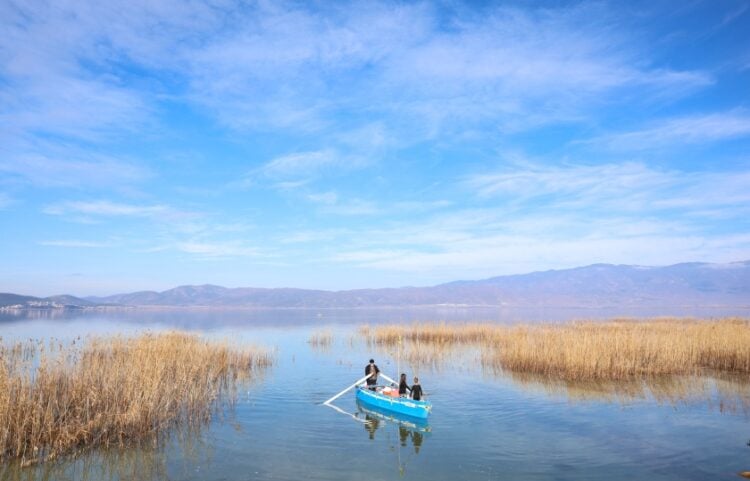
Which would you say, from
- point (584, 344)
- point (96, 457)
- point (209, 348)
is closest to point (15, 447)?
point (96, 457)

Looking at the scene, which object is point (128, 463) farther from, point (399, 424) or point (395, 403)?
point (395, 403)

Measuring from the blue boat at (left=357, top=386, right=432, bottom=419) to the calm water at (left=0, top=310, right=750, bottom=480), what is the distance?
19.0 inches

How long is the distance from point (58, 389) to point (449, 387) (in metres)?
14.1

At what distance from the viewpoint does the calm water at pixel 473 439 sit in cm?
1161

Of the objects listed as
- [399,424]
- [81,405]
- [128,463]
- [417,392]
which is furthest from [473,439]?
[81,405]

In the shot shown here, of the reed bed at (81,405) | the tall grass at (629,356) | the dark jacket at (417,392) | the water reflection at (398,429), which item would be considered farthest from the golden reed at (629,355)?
the reed bed at (81,405)

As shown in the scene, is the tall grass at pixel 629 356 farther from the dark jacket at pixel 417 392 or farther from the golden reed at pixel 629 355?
the dark jacket at pixel 417 392

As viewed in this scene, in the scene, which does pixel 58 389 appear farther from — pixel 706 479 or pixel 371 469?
pixel 706 479

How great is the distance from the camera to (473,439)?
46.8 ft

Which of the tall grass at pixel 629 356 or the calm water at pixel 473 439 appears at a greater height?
the tall grass at pixel 629 356

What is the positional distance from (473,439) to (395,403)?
3284mm

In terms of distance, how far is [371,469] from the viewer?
12.0 metres

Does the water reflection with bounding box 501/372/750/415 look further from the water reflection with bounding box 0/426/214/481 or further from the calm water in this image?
the water reflection with bounding box 0/426/214/481

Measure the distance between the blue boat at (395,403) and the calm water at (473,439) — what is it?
19.0 inches
